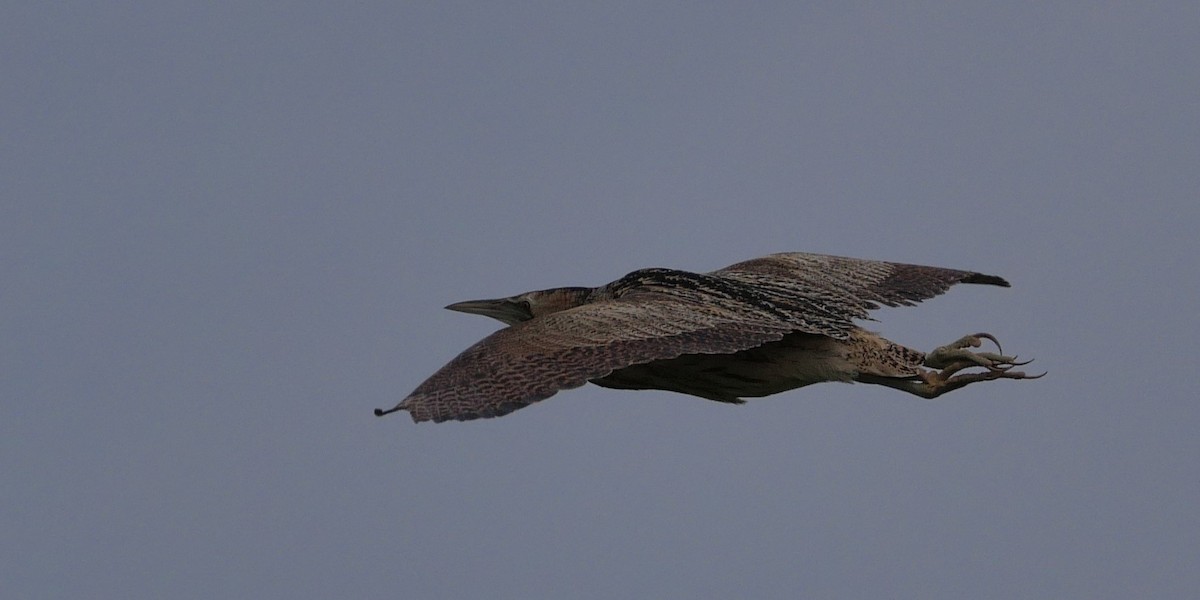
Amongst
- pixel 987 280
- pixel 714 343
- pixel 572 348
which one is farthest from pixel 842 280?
pixel 572 348

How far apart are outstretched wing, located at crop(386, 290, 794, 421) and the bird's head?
174 centimetres

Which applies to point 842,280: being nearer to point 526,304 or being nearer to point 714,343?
point 526,304

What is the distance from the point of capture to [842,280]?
16.8 m

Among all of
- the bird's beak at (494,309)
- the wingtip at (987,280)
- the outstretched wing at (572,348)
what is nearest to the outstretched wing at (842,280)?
the wingtip at (987,280)

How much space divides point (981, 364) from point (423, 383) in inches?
166

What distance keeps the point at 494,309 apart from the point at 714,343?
3.82 m

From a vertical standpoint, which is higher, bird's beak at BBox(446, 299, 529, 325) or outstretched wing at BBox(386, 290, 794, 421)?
bird's beak at BBox(446, 299, 529, 325)

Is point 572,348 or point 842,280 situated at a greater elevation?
point 842,280

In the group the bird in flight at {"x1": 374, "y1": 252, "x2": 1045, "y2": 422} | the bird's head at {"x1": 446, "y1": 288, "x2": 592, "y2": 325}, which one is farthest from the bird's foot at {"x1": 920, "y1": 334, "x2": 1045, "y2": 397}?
the bird's head at {"x1": 446, "y1": 288, "x2": 592, "y2": 325}

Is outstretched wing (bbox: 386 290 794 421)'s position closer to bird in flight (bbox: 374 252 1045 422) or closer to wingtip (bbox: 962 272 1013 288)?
bird in flight (bbox: 374 252 1045 422)

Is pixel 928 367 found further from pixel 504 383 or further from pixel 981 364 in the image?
pixel 504 383

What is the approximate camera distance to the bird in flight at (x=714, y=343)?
1371cm

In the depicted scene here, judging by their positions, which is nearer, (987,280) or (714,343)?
(714,343)

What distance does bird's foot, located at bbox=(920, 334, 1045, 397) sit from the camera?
14.9 metres
